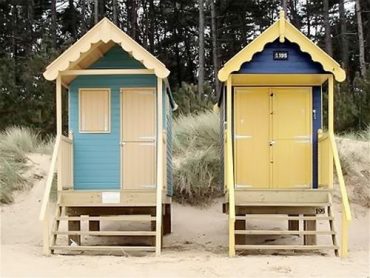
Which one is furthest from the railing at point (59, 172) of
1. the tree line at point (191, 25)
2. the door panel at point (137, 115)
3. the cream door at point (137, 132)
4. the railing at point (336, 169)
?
the tree line at point (191, 25)

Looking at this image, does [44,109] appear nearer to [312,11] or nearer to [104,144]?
[104,144]

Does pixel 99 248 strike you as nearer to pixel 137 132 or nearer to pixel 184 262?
pixel 184 262

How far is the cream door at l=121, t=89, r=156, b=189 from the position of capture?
12023mm

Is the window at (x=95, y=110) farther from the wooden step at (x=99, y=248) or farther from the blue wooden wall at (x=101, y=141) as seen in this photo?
the wooden step at (x=99, y=248)

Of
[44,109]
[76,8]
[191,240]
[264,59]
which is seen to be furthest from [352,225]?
[76,8]

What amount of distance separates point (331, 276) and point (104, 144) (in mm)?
5506

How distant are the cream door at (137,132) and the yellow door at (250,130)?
1690 millimetres

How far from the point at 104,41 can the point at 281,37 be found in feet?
10.7

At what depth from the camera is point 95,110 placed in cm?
1201

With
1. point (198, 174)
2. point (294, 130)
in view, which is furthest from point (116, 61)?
point (198, 174)

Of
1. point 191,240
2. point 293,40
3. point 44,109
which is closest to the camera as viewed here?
point 293,40

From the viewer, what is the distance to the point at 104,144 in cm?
1204

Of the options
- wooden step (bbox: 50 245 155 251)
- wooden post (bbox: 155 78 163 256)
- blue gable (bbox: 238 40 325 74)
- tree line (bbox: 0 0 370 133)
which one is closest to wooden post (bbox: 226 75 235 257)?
blue gable (bbox: 238 40 325 74)

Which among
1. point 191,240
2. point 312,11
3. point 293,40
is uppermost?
point 312,11
